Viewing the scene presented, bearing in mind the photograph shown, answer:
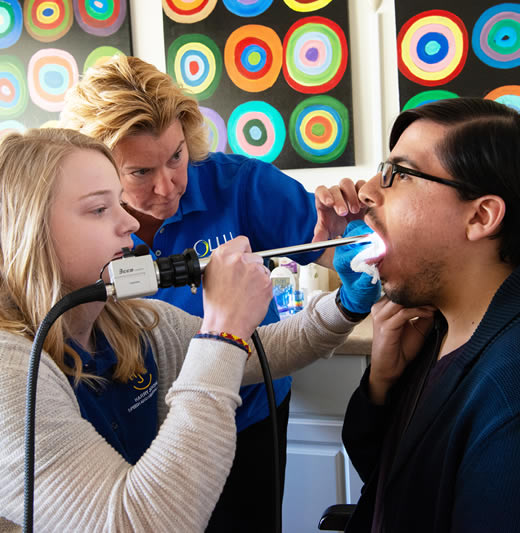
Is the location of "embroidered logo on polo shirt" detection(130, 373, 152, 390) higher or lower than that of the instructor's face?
lower

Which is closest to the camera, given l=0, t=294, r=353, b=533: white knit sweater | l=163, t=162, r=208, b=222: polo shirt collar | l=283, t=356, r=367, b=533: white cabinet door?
l=0, t=294, r=353, b=533: white knit sweater

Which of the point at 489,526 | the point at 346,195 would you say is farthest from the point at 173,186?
the point at 489,526

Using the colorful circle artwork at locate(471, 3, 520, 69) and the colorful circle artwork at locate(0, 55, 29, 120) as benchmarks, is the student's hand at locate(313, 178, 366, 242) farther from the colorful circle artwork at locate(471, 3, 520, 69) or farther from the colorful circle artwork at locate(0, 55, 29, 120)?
the colorful circle artwork at locate(0, 55, 29, 120)

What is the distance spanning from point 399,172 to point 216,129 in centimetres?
163

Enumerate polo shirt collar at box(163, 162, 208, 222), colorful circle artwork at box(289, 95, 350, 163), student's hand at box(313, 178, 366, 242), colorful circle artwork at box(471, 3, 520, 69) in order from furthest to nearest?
colorful circle artwork at box(289, 95, 350, 163) < colorful circle artwork at box(471, 3, 520, 69) < polo shirt collar at box(163, 162, 208, 222) < student's hand at box(313, 178, 366, 242)

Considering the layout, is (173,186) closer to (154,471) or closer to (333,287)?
(154,471)

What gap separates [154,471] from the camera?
682mm

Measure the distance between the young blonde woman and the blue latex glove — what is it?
0.16ft

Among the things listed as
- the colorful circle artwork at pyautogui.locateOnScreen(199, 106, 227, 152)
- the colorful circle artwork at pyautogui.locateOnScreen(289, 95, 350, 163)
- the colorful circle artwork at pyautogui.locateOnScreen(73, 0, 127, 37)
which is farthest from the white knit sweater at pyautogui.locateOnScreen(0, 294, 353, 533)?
the colorful circle artwork at pyautogui.locateOnScreen(73, 0, 127, 37)

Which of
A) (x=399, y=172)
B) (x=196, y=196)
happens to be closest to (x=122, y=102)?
(x=196, y=196)

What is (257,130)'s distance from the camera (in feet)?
7.81

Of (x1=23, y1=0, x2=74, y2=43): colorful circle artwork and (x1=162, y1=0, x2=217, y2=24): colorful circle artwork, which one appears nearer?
(x1=162, y1=0, x2=217, y2=24): colorful circle artwork

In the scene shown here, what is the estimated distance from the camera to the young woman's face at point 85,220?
0.87m

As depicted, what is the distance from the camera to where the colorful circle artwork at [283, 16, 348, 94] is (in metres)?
2.22
